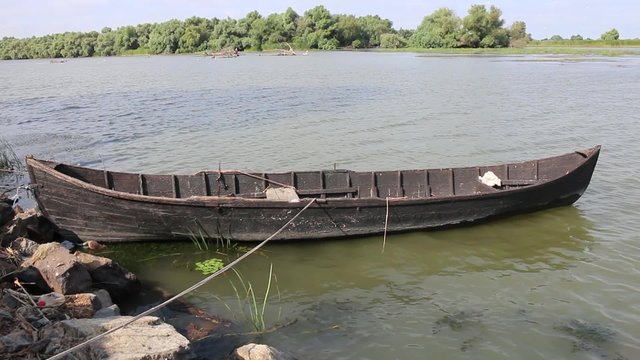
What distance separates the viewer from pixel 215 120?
2220 cm

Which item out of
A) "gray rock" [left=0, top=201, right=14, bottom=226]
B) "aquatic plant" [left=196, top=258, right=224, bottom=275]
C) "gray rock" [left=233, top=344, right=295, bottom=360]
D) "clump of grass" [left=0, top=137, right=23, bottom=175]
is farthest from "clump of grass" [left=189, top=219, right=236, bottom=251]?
"clump of grass" [left=0, top=137, right=23, bottom=175]

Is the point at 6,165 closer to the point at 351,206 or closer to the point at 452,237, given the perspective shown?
the point at 351,206

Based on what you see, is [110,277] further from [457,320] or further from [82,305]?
[457,320]

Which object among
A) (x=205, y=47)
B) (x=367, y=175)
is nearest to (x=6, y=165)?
(x=367, y=175)

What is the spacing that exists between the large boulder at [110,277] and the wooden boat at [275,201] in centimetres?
152

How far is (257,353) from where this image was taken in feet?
17.6

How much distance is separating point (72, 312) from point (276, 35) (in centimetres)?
9774

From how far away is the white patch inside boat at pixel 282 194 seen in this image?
30.6 ft

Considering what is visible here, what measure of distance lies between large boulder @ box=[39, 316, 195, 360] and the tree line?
82653 millimetres

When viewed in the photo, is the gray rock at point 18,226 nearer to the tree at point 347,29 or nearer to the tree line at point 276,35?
the tree line at point 276,35

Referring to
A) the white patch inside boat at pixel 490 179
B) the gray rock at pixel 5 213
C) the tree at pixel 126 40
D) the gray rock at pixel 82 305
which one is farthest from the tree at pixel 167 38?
the gray rock at pixel 82 305

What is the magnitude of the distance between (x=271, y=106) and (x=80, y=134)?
926 cm

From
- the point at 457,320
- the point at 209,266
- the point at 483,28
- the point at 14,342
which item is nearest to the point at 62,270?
the point at 14,342

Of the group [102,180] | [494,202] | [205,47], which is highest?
[205,47]
